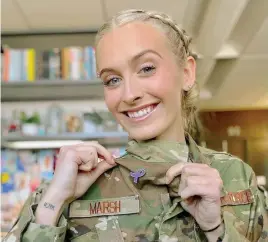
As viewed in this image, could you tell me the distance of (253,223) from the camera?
0.74 m

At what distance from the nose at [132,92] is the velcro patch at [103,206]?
152 mm

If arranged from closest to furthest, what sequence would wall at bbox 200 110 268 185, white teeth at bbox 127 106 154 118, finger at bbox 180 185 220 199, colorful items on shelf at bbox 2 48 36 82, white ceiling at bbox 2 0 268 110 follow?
finger at bbox 180 185 220 199 → white teeth at bbox 127 106 154 118 → white ceiling at bbox 2 0 268 110 → colorful items on shelf at bbox 2 48 36 82 → wall at bbox 200 110 268 185

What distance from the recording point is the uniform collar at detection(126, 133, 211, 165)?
772mm

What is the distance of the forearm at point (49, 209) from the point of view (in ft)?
2.27

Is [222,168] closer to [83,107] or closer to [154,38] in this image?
[154,38]

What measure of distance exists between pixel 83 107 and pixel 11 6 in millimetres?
776

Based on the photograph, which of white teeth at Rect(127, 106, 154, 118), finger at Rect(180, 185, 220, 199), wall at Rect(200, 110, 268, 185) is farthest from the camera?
wall at Rect(200, 110, 268, 185)

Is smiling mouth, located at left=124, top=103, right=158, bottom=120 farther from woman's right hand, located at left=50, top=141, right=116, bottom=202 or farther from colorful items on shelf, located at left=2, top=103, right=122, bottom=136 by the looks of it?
colorful items on shelf, located at left=2, top=103, right=122, bottom=136

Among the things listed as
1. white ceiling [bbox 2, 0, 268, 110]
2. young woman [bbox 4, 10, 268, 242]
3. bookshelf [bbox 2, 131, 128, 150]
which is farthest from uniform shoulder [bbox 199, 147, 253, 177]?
bookshelf [bbox 2, 131, 128, 150]

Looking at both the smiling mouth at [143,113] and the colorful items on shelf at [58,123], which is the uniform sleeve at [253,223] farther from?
the colorful items on shelf at [58,123]

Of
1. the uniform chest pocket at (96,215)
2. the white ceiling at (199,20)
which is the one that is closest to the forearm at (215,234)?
the uniform chest pocket at (96,215)

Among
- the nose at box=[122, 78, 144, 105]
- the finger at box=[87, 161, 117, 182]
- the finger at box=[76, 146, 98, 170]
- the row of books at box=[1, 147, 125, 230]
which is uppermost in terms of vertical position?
the row of books at box=[1, 147, 125, 230]

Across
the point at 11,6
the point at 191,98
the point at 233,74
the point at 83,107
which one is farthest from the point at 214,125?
the point at 191,98

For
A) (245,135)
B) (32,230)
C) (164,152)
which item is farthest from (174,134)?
(245,135)
